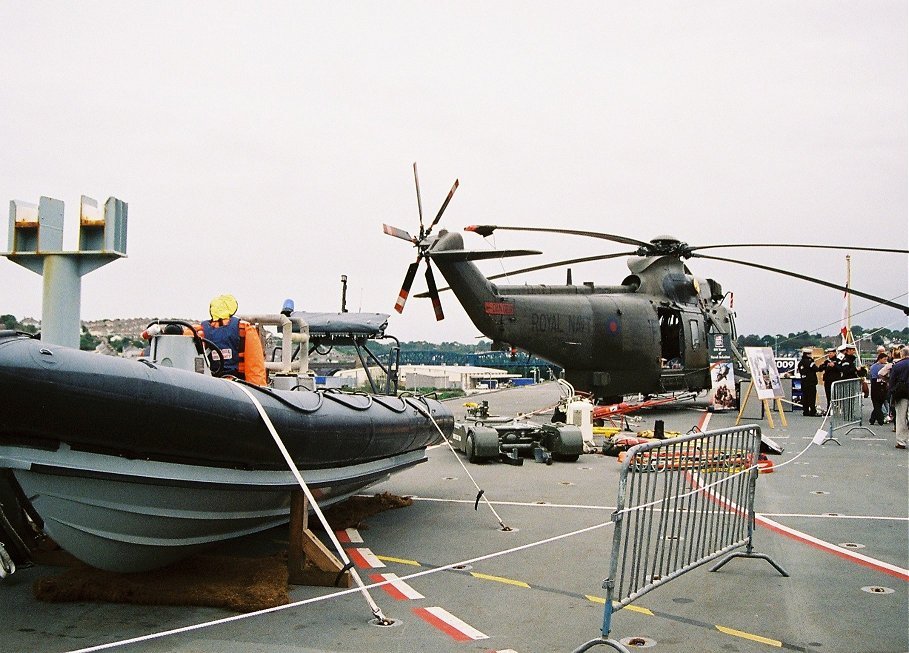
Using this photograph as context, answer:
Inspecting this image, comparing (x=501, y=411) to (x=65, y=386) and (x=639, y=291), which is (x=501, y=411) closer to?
(x=639, y=291)

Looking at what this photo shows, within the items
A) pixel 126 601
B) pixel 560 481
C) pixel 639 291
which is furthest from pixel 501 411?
pixel 126 601

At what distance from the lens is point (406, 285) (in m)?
13.8

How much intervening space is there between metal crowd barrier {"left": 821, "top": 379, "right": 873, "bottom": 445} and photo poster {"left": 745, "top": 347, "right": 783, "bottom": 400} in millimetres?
1094

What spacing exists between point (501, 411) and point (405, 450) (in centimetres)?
1039

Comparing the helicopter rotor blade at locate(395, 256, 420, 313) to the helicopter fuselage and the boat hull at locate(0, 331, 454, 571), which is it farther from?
the boat hull at locate(0, 331, 454, 571)

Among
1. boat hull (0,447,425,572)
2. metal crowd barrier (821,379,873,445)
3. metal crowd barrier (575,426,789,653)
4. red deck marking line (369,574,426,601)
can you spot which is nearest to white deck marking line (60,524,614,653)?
red deck marking line (369,574,426,601)

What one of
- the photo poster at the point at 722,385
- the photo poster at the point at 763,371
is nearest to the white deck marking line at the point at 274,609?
the photo poster at the point at 763,371

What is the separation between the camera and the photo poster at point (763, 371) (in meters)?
Answer: 14.7

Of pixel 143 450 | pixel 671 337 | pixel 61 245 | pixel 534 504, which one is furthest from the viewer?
pixel 671 337

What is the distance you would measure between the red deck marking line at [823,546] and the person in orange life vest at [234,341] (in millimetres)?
3419

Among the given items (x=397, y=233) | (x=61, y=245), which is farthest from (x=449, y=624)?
(x=397, y=233)

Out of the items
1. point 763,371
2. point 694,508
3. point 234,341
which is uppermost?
point 234,341

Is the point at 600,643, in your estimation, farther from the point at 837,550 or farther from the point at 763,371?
the point at 763,371

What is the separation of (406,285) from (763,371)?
7.49 m
